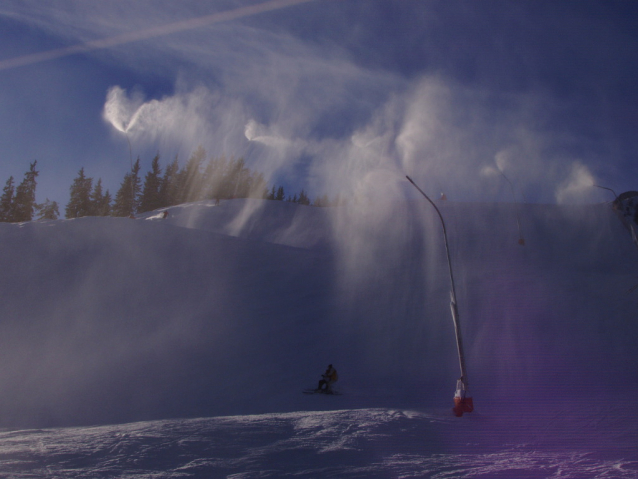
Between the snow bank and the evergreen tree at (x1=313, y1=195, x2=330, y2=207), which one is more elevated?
the evergreen tree at (x1=313, y1=195, x2=330, y2=207)

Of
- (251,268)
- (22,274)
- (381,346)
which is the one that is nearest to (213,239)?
(251,268)

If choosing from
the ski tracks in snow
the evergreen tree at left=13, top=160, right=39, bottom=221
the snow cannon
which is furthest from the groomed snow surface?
the evergreen tree at left=13, top=160, right=39, bottom=221

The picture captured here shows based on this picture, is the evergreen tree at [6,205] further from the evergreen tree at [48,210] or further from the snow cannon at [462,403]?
the snow cannon at [462,403]

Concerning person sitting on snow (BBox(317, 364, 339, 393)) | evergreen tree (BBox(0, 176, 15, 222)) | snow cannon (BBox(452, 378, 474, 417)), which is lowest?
snow cannon (BBox(452, 378, 474, 417))

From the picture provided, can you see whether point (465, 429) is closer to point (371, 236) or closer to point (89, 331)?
point (89, 331)

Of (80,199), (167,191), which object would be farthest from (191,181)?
(80,199)

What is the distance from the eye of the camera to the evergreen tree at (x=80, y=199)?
73.8 metres

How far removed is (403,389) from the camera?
1645 cm

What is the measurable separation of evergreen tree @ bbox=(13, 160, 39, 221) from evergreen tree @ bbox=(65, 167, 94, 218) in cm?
563

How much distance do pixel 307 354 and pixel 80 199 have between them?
68.8 m

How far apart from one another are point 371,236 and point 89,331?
24.7m

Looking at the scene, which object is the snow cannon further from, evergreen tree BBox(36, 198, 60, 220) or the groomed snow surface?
evergreen tree BBox(36, 198, 60, 220)

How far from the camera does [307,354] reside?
19844 mm

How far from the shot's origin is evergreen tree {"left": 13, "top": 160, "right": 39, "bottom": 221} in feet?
219
